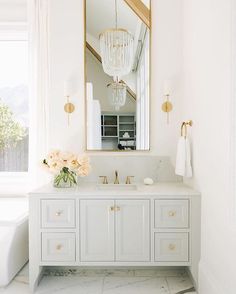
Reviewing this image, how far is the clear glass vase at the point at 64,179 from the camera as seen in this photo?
2.57 m

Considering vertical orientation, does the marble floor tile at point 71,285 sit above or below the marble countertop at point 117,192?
below

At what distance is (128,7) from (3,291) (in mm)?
2681

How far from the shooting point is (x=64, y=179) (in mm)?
2576

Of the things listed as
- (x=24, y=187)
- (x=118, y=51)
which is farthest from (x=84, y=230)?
(x=118, y=51)

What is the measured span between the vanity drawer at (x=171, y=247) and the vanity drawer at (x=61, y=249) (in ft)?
2.16

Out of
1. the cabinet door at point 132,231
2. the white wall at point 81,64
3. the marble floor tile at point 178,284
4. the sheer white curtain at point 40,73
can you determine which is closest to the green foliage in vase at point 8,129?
the sheer white curtain at point 40,73

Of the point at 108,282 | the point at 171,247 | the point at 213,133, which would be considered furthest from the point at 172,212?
the point at 108,282

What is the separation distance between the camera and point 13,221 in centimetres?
244

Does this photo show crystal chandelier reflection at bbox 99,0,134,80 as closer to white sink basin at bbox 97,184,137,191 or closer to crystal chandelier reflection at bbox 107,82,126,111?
crystal chandelier reflection at bbox 107,82,126,111

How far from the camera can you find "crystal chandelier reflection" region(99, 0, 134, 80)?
A: 114 inches

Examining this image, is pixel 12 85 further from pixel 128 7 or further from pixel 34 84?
pixel 128 7

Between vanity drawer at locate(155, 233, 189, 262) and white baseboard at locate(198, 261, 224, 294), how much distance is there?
5.6 inches

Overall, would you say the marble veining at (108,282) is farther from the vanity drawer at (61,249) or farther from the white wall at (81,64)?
the white wall at (81,64)

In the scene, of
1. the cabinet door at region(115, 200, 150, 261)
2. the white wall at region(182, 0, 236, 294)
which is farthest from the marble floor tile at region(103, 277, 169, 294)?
the white wall at region(182, 0, 236, 294)
